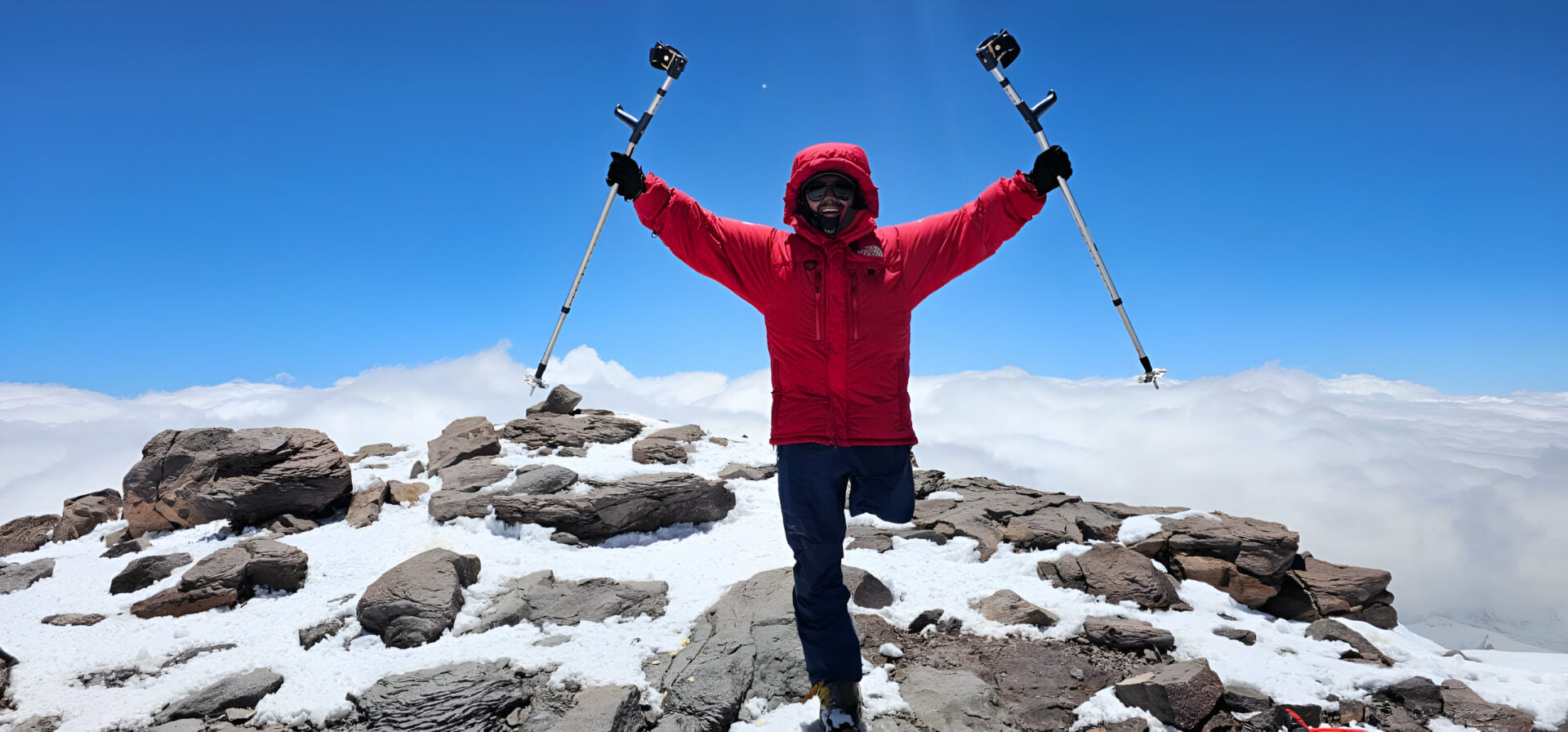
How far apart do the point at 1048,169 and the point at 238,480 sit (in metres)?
11.2

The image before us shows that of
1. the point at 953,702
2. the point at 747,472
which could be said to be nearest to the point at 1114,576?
the point at 953,702

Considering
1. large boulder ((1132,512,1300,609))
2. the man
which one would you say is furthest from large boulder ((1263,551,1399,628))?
the man

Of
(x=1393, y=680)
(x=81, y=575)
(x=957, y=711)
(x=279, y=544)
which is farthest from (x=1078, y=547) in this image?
(x=81, y=575)

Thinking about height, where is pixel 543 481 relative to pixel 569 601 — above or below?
above

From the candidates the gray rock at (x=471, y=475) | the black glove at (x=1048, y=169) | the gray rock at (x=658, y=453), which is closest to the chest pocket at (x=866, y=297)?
the black glove at (x=1048, y=169)

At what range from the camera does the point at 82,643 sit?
6660 millimetres

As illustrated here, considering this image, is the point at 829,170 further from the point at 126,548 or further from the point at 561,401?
the point at 561,401

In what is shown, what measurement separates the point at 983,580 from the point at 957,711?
2.78m

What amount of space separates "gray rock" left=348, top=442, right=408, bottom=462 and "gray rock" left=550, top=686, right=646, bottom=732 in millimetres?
10419

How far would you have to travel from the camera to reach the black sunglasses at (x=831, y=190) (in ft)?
15.3

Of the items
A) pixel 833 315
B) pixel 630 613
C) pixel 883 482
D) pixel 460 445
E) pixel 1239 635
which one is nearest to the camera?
pixel 833 315

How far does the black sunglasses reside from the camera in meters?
4.67

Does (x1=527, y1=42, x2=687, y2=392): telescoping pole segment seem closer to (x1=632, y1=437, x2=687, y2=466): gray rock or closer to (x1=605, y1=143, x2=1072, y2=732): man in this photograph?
(x1=605, y1=143, x2=1072, y2=732): man

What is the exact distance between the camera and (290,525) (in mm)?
9500
